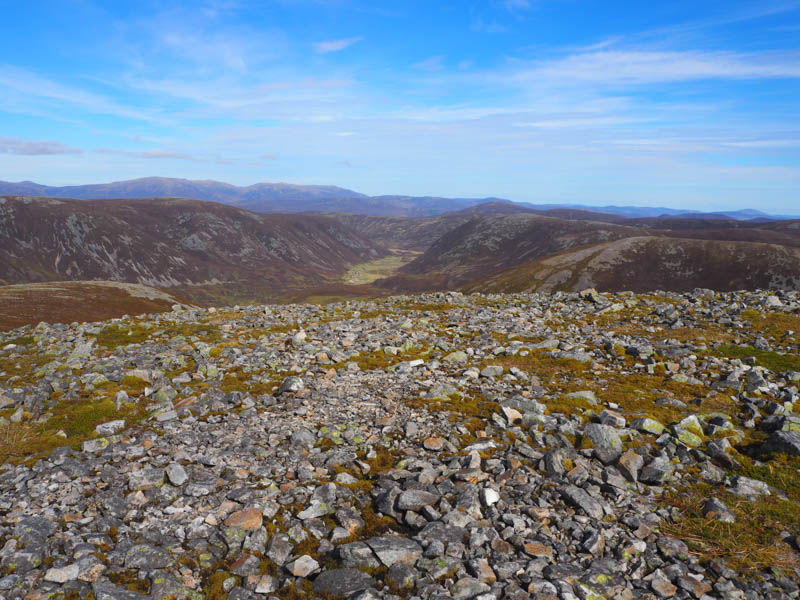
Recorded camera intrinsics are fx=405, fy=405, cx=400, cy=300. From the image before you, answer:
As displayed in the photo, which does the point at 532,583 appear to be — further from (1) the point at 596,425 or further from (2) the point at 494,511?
(1) the point at 596,425

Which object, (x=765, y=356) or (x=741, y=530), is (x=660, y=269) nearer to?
(x=765, y=356)

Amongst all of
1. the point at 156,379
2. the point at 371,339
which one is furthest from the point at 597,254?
the point at 156,379

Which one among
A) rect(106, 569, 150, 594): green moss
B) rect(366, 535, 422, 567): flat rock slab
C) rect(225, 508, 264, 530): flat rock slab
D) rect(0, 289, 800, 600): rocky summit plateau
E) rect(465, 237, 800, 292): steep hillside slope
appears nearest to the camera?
rect(106, 569, 150, 594): green moss

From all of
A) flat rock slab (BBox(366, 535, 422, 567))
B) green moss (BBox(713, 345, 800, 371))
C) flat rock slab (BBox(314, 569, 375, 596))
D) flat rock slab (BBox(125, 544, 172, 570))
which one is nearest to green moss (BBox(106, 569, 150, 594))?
flat rock slab (BBox(125, 544, 172, 570))

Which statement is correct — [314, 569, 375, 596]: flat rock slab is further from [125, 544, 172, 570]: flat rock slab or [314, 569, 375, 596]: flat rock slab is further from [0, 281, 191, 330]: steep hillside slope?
[0, 281, 191, 330]: steep hillside slope

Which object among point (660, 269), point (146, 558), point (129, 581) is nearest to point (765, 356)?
point (146, 558)
